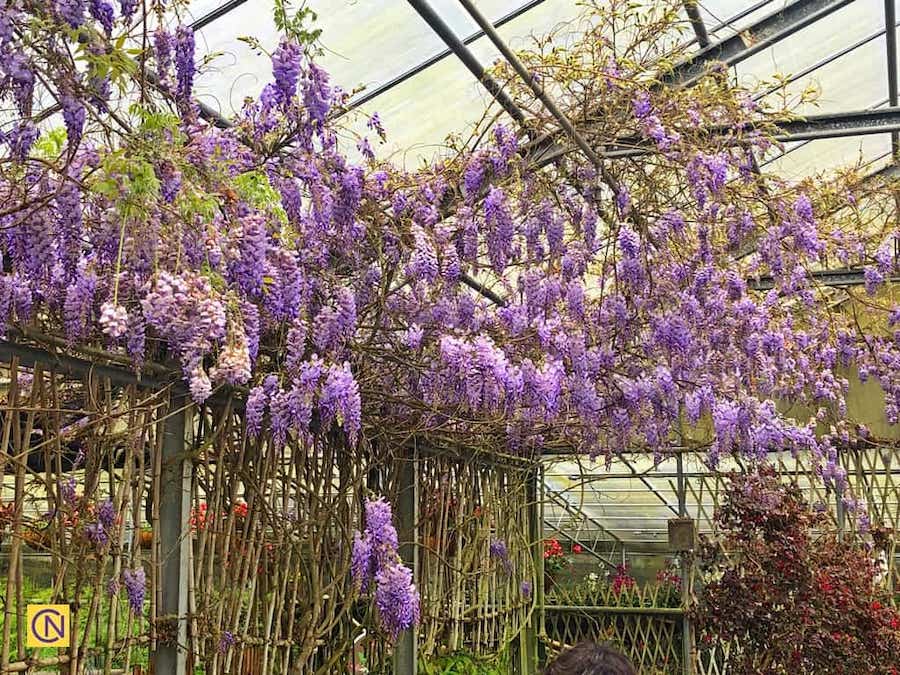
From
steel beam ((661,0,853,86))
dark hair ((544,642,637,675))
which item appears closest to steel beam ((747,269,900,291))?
steel beam ((661,0,853,86))

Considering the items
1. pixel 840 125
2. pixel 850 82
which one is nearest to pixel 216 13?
pixel 840 125

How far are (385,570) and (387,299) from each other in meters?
1.13

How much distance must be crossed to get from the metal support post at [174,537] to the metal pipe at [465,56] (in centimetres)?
167

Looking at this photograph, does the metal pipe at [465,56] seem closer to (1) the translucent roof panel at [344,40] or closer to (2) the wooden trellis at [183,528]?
(1) the translucent roof panel at [344,40]

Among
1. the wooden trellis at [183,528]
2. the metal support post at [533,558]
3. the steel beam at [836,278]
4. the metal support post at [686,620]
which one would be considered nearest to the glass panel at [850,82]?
the steel beam at [836,278]

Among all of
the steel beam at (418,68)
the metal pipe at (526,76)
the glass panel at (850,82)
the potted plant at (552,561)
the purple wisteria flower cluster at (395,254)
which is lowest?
the potted plant at (552,561)

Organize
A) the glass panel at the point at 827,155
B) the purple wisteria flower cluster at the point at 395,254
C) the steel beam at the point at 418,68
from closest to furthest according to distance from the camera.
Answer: the purple wisteria flower cluster at the point at 395,254
the steel beam at the point at 418,68
the glass panel at the point at 827,155

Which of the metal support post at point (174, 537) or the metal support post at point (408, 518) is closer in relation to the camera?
the metal support post at point (174, 537)

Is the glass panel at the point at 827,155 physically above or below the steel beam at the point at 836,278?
above

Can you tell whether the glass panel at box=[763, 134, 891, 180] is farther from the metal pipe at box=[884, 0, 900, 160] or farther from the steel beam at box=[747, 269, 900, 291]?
the steel beam at box=[747, 269, 900, 291]

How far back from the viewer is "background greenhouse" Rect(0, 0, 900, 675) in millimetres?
2672

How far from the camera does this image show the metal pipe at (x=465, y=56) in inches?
146

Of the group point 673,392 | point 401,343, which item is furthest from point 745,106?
point 401,343

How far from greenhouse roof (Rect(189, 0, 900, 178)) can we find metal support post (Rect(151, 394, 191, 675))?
129 centimetres
